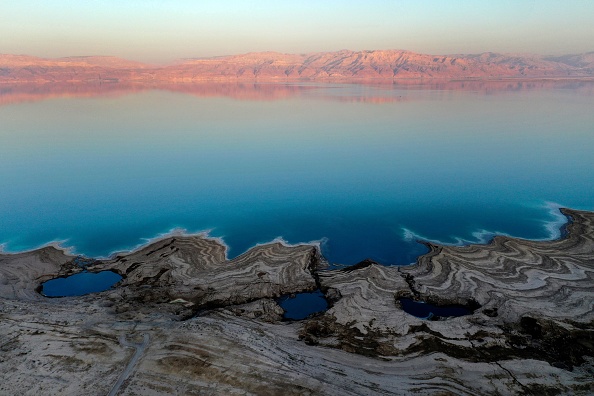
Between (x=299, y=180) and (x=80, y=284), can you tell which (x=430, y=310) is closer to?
(x=80, y=284)

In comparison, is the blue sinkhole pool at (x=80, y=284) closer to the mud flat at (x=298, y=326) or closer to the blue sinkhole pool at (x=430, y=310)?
the mud flat at (x=298, y=326)

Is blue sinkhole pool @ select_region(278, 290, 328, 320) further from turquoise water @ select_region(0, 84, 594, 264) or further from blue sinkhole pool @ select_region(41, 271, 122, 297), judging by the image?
blue sinkhole pool @ select_region(41, 271, 122, 297)

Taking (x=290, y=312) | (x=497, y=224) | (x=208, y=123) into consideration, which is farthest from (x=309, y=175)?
(x=208, y=123)

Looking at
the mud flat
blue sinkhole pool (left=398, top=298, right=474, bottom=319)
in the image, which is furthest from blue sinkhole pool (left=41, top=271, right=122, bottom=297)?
blue sinkhole pool (left=398, top=298, right=474, bottom=319)


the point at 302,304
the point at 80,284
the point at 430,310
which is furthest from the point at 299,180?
the point at 80,284

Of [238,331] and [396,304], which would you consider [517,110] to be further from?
[238,331]

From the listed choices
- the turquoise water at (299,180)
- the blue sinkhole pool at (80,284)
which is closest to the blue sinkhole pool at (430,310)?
the turquoise water at (299,180)
